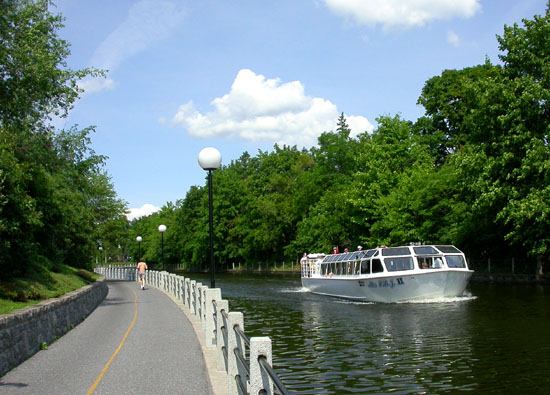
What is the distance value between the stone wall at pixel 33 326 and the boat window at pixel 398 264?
17.6 meters

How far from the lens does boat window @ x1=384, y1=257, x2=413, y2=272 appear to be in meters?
31.1

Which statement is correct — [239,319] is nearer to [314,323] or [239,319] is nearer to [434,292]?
[314,323]

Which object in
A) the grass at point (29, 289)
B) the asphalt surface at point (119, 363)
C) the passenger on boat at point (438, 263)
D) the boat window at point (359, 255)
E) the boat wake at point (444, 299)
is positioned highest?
the boat window at point (359, 255)

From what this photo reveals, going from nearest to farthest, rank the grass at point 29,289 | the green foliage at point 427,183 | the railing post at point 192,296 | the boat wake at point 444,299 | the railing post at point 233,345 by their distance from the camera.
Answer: the railing post at point 233,345, the grass at point 29,289, the railing post at point 192,296, the boat wake at point 444,299, the green foliage at point 427,183

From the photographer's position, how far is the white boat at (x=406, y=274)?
98.9 ft

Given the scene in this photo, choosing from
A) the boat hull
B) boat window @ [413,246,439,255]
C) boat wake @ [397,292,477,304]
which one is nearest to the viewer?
boat wake @ [397,292,477,304]

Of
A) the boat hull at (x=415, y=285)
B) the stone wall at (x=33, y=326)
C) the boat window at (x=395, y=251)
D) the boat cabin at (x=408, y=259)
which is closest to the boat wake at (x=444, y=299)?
the boat hull at (x=415, y=285)

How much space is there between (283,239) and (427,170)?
37674 millimetres

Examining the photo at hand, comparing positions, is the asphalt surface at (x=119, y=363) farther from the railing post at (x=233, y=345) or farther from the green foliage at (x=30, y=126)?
the green foliage at (x=30, y=126)

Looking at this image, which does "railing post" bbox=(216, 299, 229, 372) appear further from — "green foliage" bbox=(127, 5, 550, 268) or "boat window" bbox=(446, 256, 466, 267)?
"green foliage" bbox=(127, 5, 550, 268)

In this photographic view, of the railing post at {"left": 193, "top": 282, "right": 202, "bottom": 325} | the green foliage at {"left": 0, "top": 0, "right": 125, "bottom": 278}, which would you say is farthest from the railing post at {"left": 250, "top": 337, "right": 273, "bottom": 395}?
the green foliage at {"left": 0, "top": 0, "right": 125, "bottom": 278}

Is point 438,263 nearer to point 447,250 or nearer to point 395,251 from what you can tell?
point 447,250

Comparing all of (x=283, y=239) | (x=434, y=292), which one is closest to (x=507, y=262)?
(x=434, y=292)

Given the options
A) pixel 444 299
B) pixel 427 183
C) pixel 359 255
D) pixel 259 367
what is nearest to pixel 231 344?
pixel 259 367
